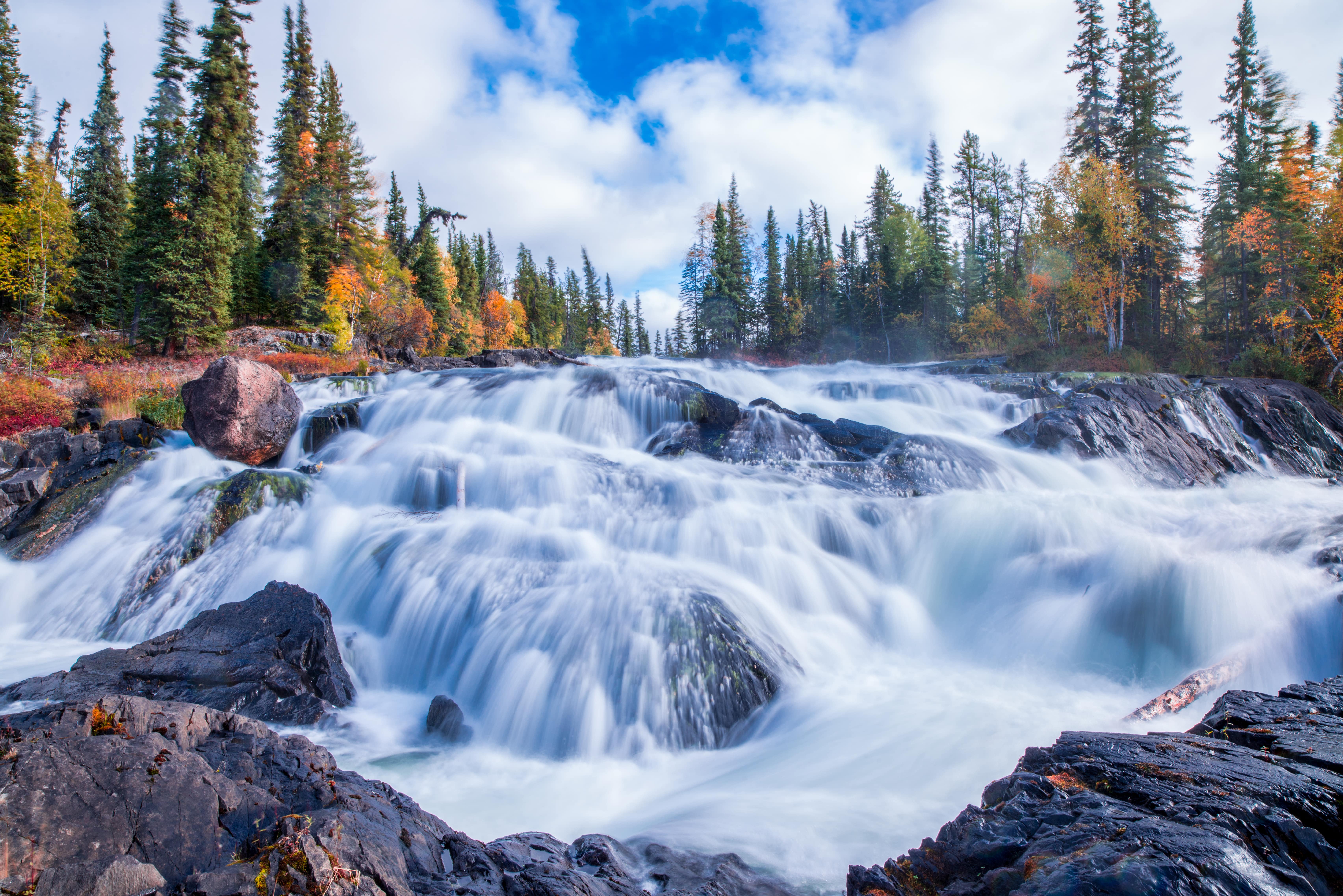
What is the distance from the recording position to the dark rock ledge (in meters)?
1.81

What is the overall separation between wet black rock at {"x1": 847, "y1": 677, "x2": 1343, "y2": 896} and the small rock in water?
3848 mm

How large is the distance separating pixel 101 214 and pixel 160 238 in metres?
11.2

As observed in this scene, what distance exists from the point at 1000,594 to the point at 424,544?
7507mm

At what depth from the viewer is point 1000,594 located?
742 cm

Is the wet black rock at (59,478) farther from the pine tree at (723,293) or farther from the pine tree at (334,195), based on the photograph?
the pine tree at (723,293)

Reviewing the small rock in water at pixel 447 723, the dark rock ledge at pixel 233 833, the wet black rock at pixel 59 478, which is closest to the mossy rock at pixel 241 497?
the wet black rock at pixel 59 478

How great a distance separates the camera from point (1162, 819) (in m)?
2.00

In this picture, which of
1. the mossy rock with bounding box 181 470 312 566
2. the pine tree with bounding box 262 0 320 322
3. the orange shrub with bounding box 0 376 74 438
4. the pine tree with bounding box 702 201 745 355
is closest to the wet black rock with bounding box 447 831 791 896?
the mossy rock with bounding box 181 470 312 566

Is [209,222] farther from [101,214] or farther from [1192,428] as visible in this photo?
[1192,428]

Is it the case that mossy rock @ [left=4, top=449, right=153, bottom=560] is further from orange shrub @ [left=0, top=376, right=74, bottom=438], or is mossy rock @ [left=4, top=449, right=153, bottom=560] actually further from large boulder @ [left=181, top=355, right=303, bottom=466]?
orange shrub @ [left=0, top=376, right=74, bottom=438]

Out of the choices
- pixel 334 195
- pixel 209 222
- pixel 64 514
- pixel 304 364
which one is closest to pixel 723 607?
pixel 64 514

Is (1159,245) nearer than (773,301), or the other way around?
(1159,245)

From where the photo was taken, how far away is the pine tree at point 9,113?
24.7 metres

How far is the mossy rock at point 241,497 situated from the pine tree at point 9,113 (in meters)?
27.1
